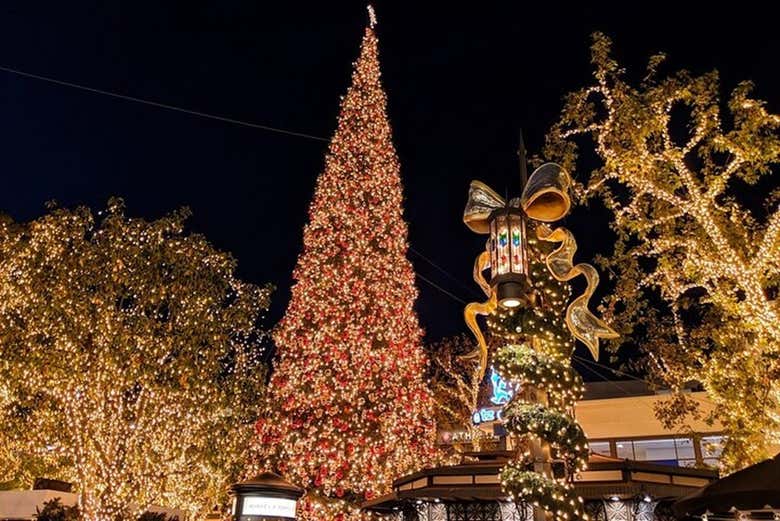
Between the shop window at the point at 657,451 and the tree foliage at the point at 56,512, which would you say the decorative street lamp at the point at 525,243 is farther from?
the shop window at the point at 657,451

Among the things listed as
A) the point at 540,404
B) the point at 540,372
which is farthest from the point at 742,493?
the point at 540,372

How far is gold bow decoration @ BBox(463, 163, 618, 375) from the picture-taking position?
6.71 m

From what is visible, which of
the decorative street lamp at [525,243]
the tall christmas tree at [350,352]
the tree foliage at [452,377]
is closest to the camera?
the decorative street lamp at [525,243]

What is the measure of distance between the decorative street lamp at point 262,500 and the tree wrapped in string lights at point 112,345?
5084 mm

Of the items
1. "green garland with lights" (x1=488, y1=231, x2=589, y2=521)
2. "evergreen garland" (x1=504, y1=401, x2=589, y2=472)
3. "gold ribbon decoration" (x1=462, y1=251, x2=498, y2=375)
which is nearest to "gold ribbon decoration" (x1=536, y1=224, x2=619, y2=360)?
"green garland with lights" (x1=488, y1=231, x2=589, y2=521)

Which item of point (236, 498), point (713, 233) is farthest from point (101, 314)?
point (713, 233)

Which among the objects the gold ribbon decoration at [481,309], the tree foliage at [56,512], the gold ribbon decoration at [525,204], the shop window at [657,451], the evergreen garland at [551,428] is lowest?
the tree foliage at [56,512]

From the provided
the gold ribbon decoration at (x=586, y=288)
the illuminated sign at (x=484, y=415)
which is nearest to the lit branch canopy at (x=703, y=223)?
the gold ribbon decoration at (x=586, y=288)

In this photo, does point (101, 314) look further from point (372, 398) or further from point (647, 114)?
point (647, 114)

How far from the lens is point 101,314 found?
12.3 metres

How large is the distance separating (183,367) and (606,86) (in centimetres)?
1022

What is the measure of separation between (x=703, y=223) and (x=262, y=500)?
25.3ft

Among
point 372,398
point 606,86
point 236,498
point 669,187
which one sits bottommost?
point 236,498

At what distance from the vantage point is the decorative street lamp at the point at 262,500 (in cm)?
839
